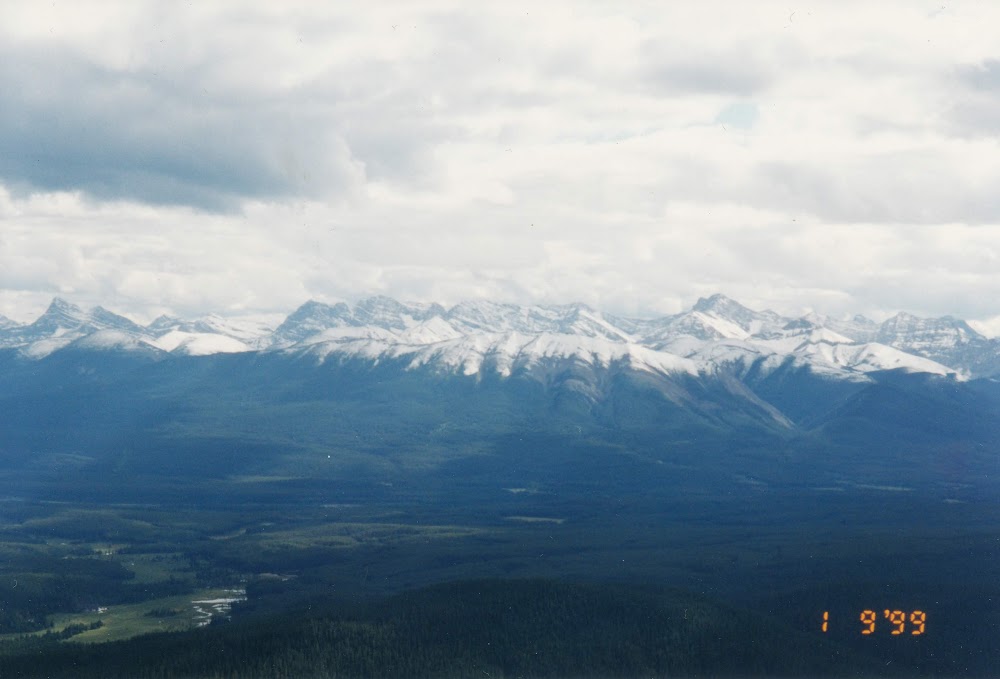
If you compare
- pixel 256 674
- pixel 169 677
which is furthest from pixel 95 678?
pixel 256 674

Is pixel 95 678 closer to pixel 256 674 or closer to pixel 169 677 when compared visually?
pixel 169 677

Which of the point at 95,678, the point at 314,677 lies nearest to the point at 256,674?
the point at 314,677

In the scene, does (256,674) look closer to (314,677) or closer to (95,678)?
(314,677)

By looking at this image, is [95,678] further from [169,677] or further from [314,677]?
[314,677]
